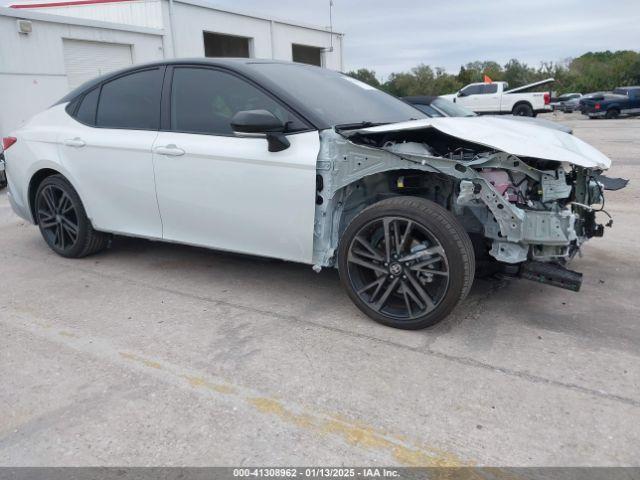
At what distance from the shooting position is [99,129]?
462 cm

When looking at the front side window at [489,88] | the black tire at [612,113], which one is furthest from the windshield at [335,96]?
the black tire at [612,113]

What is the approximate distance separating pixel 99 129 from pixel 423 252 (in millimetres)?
2919

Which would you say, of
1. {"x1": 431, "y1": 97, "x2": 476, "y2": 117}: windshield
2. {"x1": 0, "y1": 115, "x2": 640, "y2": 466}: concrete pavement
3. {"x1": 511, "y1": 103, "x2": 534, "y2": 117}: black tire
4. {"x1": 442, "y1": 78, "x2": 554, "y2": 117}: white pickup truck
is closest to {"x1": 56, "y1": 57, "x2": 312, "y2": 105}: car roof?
{"x1": 0, "y1": 115, "x2": 640, "y2": 466}: concrete pavement

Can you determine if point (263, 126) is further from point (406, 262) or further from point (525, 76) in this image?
point (525, 76)

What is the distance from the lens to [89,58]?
14867mm

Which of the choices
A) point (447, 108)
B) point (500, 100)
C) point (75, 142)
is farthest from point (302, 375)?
point (500, 100)

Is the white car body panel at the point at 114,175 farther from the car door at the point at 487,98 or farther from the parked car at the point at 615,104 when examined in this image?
the parked car at the point at 615,104

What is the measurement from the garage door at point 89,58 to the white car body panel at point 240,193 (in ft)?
38.6

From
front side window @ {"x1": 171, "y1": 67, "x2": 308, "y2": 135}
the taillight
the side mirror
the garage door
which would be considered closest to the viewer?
the side mirror

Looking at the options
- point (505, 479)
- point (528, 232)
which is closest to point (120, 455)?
point (505, 479)

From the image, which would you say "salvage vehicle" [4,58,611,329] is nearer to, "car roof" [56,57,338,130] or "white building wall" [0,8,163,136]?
"car roof" [56,57,338,130]

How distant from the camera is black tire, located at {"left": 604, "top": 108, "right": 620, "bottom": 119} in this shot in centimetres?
2946

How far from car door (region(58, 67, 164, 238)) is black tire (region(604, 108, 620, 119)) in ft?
101

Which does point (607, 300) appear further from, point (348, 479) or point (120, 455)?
point (120, 455)
